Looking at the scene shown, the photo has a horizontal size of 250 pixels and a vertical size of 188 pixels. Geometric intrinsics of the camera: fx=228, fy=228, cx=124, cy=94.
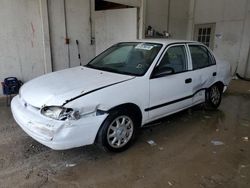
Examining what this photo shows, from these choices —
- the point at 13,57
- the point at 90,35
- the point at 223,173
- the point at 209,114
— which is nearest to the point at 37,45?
the point at 13,57

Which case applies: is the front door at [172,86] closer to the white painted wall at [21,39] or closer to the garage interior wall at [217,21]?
the white painted wall at [21,39]

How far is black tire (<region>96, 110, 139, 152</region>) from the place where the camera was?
2732 mm

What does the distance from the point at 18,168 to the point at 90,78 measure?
1.39m

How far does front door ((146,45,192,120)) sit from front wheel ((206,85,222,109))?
77 centimetres

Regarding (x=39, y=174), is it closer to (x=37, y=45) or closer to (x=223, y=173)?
(x=223, y=173)

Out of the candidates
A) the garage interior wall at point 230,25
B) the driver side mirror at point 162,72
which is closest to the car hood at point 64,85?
the driver side mirror at point 162,72

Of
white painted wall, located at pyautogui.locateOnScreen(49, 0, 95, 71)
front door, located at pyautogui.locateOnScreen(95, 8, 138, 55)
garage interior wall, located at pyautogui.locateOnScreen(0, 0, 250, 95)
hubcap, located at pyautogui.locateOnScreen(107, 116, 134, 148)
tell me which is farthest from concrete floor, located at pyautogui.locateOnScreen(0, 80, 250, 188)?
front door, located at pyautogui.locateOnScreen(95, 8, 138, 55)

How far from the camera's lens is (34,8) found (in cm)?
493

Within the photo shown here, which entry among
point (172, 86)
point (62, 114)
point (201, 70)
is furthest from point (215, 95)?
point (62, 114)

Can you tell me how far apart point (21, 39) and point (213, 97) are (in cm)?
423

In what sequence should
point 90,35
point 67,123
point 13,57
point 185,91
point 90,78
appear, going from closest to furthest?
1. point 67,123
2. point 90,78
3. point 185,91
4. point 13,57
5. point 90,35

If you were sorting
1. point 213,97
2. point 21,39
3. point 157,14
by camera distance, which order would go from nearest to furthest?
1. point 213,97
2. point 21,39
3. point 157,14

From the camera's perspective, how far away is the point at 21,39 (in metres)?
4.91

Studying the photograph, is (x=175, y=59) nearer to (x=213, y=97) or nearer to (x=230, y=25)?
(x=213, y=97)
